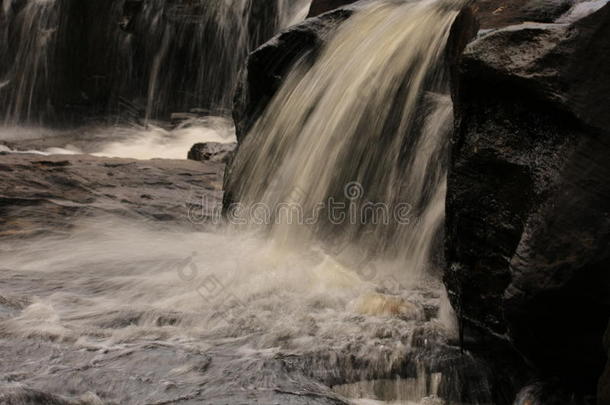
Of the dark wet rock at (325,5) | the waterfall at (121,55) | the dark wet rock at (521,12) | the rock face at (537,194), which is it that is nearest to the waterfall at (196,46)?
the waterfall at (121,55)

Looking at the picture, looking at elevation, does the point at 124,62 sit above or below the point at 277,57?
below

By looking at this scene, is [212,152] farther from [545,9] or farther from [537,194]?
[537,194]

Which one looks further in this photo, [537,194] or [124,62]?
[124,62]

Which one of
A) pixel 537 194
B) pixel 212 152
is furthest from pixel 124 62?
pixel 537 194

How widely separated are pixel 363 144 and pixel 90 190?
276 cm

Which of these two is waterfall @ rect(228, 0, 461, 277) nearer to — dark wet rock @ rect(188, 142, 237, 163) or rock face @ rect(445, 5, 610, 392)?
rock face @ rect(445, 5, 610, 392)

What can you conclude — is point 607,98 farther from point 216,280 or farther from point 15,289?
point 15,289

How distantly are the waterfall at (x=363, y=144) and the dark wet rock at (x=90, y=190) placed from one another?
837 mm

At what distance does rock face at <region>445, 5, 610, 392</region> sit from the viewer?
104 inches

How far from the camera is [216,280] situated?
4414 millimetres

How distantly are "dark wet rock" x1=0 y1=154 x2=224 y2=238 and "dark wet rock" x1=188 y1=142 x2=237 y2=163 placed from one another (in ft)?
2.88

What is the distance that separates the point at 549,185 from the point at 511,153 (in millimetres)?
242

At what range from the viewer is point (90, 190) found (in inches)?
264

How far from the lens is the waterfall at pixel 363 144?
4.50m
